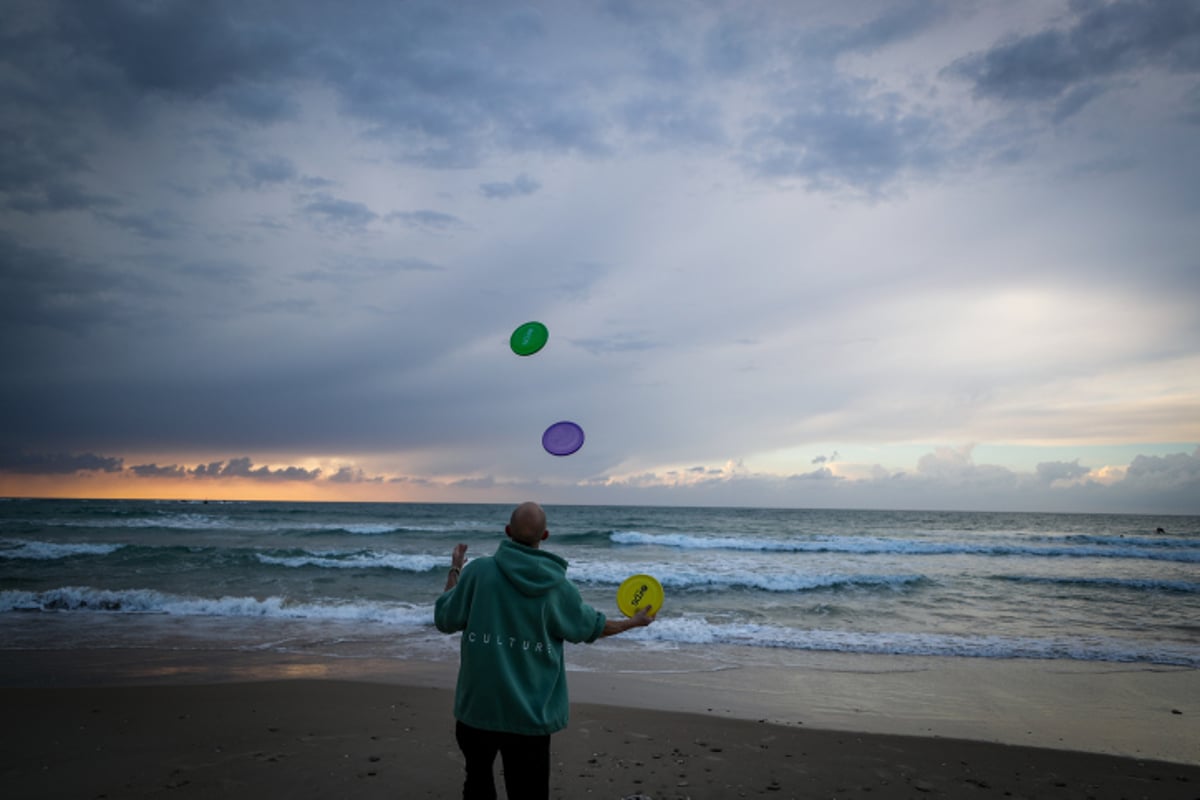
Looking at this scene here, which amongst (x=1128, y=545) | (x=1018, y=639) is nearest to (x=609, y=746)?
(x=1018, y=639)

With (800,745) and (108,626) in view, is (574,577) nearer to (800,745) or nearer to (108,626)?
(108,626)

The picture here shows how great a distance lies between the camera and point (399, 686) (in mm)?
7559

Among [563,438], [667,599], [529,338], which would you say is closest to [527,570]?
[563,438]

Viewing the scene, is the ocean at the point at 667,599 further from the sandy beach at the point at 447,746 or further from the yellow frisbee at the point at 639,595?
the yellow frisbee at the point at 639,595

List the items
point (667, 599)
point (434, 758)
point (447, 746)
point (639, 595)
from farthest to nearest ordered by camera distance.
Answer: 1. point (667, 599)
2. point (447, 746)
3. point (434, 758)
4. point (639, 595)

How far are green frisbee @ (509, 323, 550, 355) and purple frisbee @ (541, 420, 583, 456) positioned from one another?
2.60 ft

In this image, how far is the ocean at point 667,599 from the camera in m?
10.2

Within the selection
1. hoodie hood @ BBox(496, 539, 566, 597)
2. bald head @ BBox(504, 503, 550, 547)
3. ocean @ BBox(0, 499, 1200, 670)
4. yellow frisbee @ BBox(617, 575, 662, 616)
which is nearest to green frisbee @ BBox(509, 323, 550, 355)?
yellow frisbee @ BBox(617, 575, 662, 616)

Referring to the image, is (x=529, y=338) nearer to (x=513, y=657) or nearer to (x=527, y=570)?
Answer: (x=527, y=570)

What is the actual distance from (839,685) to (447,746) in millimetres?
4830

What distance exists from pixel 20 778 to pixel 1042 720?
8.88 meters

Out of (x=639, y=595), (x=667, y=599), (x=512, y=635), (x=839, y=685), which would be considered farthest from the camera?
(x=667, y=599)

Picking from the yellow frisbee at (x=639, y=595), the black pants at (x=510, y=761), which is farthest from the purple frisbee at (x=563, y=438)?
the black pants at (x=510, y=761)

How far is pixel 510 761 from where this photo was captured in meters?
2.80
